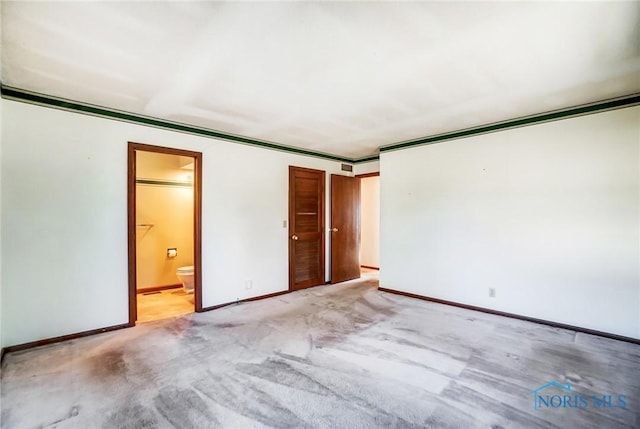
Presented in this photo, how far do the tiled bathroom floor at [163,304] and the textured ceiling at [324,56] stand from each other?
2.49 metres

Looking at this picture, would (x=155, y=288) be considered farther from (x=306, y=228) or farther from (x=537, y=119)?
(x=537, y=119)

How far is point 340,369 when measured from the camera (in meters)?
2.44

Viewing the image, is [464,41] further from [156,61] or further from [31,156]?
[31,156]

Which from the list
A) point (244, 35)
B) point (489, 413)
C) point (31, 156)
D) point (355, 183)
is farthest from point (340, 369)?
point (355, 183)

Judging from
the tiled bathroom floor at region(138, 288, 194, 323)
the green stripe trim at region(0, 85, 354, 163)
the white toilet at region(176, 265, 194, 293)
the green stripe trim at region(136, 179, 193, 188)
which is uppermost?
the green stripe trim at region(0, 85, 354, 163)

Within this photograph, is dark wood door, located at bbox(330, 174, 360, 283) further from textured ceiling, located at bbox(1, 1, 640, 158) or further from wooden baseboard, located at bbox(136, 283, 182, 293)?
wooden baseboard, located at bbox(136, 283, 182, 293)

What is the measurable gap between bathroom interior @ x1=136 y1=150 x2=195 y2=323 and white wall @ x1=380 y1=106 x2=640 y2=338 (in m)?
3.69

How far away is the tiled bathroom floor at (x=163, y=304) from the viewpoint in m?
3.82

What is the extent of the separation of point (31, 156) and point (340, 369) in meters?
3.50

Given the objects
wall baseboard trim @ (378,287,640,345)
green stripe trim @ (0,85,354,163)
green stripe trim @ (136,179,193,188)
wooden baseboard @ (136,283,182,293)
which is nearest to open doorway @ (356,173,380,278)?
wall baseboard trim @ (378,287,640,345)

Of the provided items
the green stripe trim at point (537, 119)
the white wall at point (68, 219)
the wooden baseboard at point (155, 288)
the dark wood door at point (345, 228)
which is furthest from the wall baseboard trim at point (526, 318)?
the wooden baseboard at point (155, 288)

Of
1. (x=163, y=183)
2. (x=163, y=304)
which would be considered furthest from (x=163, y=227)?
(x=163, y=304)

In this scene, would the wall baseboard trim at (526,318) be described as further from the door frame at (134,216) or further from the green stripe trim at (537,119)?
the door frame at (134,216)

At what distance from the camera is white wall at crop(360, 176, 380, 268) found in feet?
24.5
